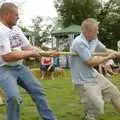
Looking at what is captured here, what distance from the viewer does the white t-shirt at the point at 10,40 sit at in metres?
6.89

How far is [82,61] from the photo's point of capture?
8.28 m

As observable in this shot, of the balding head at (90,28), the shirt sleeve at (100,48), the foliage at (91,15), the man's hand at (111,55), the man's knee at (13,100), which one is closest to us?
the man's knee at (13,100)

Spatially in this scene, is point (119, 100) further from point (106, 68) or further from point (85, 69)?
point (106, 68)

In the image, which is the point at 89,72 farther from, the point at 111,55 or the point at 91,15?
the point at 91,15

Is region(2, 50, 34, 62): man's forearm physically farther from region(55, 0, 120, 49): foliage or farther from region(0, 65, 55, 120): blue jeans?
region(55, 0, 120, 49): foliage

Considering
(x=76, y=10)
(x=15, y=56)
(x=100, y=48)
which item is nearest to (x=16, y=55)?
(x=15, y=56)

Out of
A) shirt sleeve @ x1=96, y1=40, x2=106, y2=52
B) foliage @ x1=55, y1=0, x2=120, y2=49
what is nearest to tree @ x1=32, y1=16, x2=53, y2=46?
foliage @ x1=55, y1=0, x2=120, y2=49

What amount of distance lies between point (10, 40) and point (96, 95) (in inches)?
75.7

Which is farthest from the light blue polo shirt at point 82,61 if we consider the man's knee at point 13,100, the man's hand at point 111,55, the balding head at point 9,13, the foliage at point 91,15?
the foliage at point 91,15

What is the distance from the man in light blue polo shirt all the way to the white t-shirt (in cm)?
116

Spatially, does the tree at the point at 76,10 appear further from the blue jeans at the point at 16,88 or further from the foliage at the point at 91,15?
the blue jeans at the point at 16,88

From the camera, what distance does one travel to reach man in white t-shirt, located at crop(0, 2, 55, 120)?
6879mm

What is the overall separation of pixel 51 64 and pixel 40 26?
126 ft

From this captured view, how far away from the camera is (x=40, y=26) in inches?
2498
